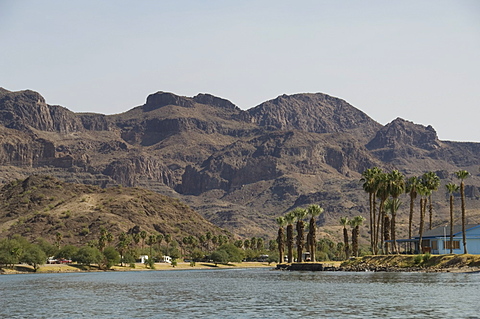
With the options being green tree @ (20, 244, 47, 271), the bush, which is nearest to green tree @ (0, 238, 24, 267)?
green tree @ (20, 244, 47, 271)

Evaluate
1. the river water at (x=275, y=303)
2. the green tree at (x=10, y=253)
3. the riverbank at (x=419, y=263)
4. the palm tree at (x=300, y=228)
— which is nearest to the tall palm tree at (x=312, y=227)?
the palm tree at (x=300, y=228)

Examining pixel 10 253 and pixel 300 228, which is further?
pixel 10 253

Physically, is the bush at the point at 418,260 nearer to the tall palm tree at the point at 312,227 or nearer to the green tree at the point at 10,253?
the tall palm tree at the point at 312,227

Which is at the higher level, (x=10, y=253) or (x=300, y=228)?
(x=300, y=228)

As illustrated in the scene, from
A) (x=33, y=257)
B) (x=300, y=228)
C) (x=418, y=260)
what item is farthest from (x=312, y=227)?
(x=33, y=257)

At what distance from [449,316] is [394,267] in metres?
81.1

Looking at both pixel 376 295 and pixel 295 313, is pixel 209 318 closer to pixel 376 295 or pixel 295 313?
pixel 295 313

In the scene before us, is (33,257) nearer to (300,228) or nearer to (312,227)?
(300,228)

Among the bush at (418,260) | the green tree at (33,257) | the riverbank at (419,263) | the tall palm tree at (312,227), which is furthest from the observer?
the green tree at (33,257)

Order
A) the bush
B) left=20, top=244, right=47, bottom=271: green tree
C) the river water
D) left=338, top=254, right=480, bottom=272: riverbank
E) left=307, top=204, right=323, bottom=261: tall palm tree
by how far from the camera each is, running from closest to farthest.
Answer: the river water → left=338, top=254, right=480, bottom=272: riverbank → the bush → left=307, top=204, right=323, bottom=261: tall palm tree → left=20, top=244, right=47, bottom=271: green tree

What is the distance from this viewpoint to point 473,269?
113375mm

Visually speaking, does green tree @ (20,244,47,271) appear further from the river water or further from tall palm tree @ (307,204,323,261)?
the river water

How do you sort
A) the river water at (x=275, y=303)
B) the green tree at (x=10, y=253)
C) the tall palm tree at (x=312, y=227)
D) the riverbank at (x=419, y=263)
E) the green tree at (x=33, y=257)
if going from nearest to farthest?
the river water at (x=275, y=303)
the riverbank at (x=419, y=263)
the tall palm tree at (x=312, y=227)
the green tree at (x=10, y=253)
the green tree at (x=33, y=257)

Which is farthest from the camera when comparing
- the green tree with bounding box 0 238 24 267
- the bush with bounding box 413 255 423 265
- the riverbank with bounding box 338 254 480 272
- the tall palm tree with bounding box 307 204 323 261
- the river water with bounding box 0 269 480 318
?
the green tree with bounding box 0 238 24 267
